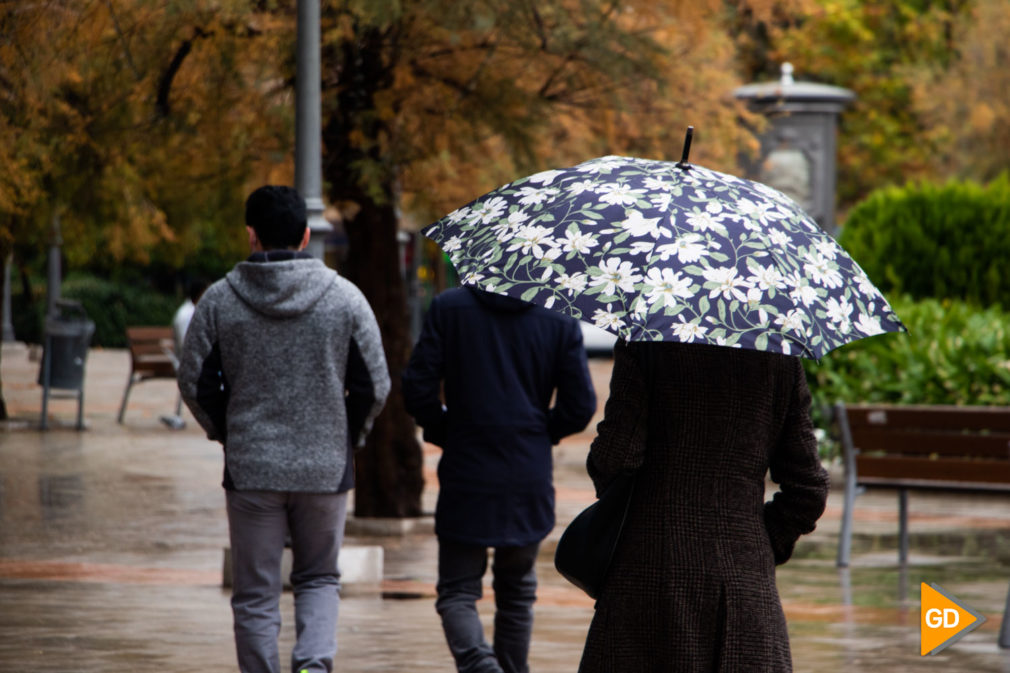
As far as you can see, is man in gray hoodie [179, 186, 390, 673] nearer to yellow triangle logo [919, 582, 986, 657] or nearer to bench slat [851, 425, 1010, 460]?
yellow triangle logo [919, 582, 986, 657]

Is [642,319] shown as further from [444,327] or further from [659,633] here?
[444,327]

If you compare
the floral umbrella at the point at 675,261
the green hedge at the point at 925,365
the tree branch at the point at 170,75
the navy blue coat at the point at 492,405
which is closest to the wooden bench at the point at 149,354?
the green hedge at the point at 925,365

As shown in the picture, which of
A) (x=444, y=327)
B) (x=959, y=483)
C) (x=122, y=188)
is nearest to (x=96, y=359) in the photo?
(x=122, y=188)

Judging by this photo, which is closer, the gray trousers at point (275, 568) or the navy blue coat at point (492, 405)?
the gray trousers at point (275, 568)

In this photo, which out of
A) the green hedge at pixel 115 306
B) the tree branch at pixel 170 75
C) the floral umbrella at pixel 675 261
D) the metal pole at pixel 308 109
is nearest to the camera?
the floral umbrella at pixel 675 261

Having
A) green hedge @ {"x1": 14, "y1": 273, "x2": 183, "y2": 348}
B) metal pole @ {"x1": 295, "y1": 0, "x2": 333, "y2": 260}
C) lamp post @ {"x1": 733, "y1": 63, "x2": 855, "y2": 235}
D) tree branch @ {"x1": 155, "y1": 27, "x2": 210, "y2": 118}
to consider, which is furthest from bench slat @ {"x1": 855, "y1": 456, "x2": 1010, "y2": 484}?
green hedge @ {"x1": 14, "y1": 273, "x2": 183, "y2": 348}

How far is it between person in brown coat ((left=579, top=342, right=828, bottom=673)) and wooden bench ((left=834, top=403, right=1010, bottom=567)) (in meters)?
6.02

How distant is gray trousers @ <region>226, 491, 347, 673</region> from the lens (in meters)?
5.60

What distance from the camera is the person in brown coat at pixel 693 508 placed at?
3947 mm

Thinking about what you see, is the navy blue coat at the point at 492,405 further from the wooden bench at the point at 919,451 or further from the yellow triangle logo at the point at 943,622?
the wooden bench at the point at 919,451

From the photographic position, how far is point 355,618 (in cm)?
805

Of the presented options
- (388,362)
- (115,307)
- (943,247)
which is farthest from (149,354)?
(115,307)

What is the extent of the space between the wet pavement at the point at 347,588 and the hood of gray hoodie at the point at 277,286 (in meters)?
1.86

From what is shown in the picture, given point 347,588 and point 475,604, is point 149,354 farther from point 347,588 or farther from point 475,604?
point 475,604
